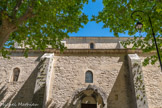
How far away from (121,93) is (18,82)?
8780 mm

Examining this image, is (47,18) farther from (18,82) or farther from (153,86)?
(153,86)

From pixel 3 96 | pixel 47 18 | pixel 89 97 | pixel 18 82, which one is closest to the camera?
pixel 47 18

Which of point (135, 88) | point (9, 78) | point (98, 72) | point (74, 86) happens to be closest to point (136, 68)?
point (135, 88)

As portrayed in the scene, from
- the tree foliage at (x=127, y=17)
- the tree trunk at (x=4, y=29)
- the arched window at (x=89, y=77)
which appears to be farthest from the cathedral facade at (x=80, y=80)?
the tree trunk at (x=4, y=29)

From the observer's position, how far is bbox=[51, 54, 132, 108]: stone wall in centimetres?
861

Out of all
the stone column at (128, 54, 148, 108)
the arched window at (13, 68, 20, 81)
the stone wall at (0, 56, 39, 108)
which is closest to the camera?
the stone column at (128, 54, 148, 108)

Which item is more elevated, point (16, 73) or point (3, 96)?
point (16, 73)

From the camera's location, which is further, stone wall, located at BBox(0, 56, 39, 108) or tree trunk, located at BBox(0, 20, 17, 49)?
stone wall, located at BBox(0, 56, 39, 108)

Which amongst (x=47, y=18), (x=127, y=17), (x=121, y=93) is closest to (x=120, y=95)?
(x=121, y=93)

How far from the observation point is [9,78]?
972cm

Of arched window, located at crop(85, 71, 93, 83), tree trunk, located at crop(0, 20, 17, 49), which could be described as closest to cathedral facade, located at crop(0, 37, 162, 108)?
arched window, located at crop(85, 71, 93, 83)

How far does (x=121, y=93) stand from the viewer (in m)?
8.68

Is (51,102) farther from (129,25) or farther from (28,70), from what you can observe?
(129,25)

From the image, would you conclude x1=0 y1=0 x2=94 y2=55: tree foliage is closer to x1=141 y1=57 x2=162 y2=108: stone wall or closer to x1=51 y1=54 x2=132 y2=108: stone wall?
x1=51 y1=54 x2=132 y2=108: stone wall
